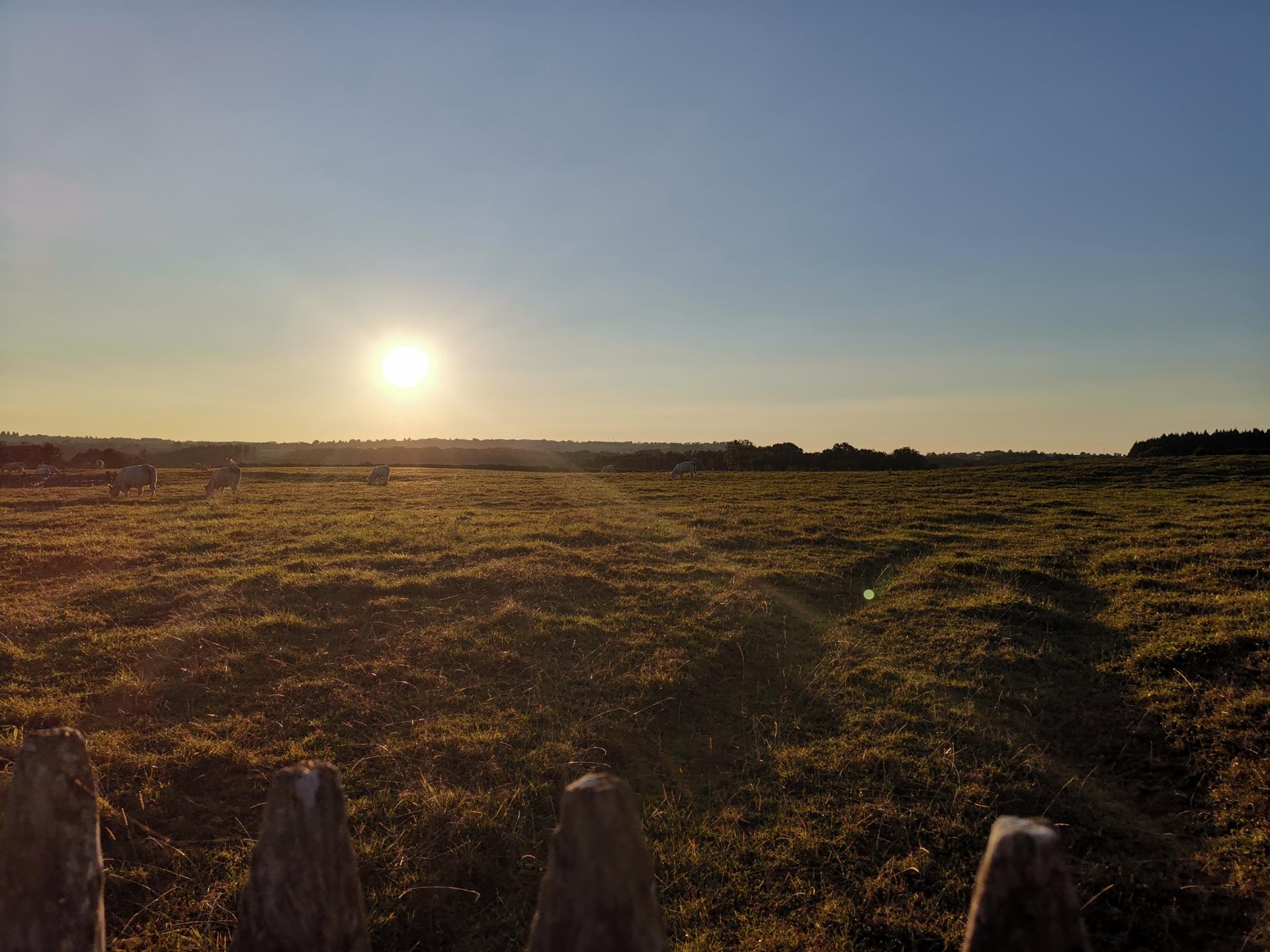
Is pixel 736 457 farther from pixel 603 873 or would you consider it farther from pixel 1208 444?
pixel 603 873

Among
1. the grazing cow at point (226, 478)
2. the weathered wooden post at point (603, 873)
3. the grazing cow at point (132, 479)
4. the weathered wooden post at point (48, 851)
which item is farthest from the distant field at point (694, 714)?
the grazing cow at point (226, 478)

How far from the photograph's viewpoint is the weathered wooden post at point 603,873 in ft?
7.34

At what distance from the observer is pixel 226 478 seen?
29547 mm

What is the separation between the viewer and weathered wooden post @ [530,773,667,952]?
7.34 ft

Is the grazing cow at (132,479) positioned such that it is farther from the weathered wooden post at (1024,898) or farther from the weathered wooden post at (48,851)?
the weathered wooden post at (1024,898)

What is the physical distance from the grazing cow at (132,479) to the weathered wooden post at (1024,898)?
29860 millimetres

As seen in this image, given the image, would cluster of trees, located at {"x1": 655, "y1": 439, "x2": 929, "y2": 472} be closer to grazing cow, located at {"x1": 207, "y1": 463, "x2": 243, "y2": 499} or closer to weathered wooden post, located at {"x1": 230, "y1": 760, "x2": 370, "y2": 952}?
grazing cow, located at {"x1": 207, "y1": 463, "x2": 243, "y2": 499}

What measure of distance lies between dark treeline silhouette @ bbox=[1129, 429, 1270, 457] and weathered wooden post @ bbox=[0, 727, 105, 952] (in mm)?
48536

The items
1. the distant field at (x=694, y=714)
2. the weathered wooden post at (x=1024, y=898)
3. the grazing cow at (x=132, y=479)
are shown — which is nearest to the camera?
the weathered wooden post at (x=1024, y=898)

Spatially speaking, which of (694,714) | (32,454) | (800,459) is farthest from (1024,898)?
(32,454)

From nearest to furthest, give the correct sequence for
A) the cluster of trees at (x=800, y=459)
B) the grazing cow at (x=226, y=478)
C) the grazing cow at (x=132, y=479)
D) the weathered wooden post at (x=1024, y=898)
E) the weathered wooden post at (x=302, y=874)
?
1. the weathered wooden post at (x=1024, y=898)
2. the weathered wooden post at (x=302, y=874)
3. the grazing cow at (x=132, y=479)
4. the grazing cow at (x=226, y=478)
5. the cluster of trees at (x=800, y=459)

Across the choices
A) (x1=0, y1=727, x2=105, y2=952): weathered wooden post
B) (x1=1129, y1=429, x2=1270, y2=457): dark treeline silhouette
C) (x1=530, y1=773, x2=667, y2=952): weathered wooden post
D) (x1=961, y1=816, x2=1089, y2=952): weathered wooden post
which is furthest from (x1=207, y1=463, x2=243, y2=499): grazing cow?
(x1=1129, y1=429, x2=1270, y2=457): dark treeline silhouette

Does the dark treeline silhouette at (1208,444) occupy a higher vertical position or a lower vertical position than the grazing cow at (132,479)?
higher

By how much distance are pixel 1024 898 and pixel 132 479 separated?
30.8 metres
